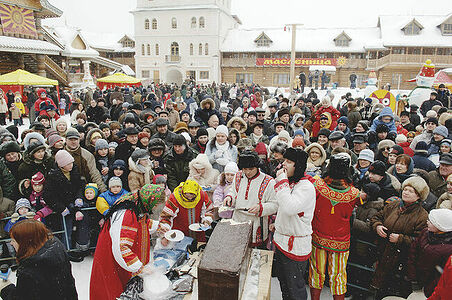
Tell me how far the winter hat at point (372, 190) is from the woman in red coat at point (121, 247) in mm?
2411

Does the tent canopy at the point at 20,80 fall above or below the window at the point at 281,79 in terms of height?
below

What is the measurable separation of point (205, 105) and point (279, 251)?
16.3 feet

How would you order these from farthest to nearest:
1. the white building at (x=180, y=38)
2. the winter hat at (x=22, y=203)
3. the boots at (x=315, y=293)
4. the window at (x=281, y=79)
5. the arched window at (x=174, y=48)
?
the arched window at (x=174, y=48) → the white building at (x=180, y=38) → the window at (x=281, y=79) → the winter hat at (x=22, y=203) → the boots at (x=315, y=293)

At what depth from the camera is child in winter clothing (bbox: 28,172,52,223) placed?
13.9ft

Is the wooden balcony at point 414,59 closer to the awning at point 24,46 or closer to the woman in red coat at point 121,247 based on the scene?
the awning at point 24,46

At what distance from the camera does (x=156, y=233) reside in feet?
11.5

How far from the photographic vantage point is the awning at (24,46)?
1678 centimetres

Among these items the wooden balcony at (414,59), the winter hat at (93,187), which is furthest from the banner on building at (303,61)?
the winter hat at (93,187)

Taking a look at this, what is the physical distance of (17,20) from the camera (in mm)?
18891

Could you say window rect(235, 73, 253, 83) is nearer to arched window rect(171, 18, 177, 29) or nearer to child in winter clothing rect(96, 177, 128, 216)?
arched window rect(171, 18, 177, 29)

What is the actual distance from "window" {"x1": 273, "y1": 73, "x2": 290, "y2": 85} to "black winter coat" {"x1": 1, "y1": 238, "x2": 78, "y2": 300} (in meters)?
36.5

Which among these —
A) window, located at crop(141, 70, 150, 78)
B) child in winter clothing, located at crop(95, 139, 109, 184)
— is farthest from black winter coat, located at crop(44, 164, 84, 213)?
window, located at crop(141, 70, 150, 78)

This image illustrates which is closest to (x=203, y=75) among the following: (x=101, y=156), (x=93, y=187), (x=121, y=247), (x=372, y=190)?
(x=101, y=156)

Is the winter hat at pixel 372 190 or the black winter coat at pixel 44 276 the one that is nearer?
the black winter coat at pixel 44 276
